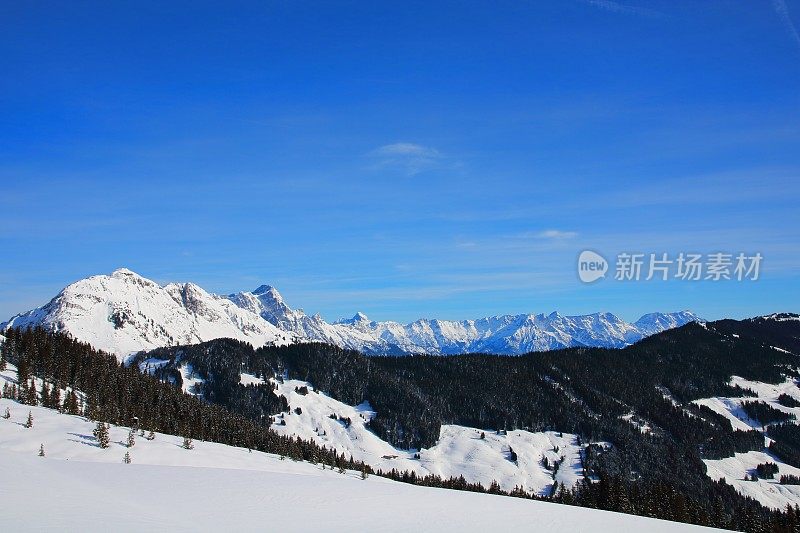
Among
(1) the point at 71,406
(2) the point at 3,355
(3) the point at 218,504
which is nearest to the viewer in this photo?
(3) the point at 218,504

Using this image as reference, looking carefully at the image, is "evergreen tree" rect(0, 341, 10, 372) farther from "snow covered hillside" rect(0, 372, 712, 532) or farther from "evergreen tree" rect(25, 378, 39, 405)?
"snow covered hillside" rect(0, 372, 712, 532)

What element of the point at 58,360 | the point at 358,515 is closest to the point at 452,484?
the point at 58,360

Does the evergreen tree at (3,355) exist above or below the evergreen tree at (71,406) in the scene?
above

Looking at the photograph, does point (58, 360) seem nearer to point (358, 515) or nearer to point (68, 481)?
point (68, 481)

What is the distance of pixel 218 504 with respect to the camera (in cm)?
2656

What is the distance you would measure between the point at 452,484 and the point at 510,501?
105034 mm

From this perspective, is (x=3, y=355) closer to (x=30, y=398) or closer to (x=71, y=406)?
(x=30, y=398)

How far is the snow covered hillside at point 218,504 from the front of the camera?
20.7 meters

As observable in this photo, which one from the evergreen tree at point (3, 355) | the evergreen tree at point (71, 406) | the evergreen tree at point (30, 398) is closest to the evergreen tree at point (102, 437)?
the evergreen tree at point (71, 406)

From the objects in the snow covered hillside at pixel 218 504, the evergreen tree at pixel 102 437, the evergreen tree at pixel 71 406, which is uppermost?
the snow covered hillside at pixel 218 504

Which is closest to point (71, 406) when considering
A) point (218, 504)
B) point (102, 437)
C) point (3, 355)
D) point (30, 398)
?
point (30, 398)

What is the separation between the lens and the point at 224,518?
23.6 meters

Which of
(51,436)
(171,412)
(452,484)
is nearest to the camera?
(51,436)

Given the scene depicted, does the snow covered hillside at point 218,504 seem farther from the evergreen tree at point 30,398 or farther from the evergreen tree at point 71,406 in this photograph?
the evergreen tree at point 30,398
